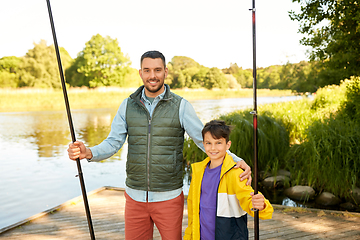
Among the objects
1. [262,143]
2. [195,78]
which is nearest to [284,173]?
[262,143]

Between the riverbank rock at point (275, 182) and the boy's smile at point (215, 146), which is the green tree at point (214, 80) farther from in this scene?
the boy's smile at point (215, 146)

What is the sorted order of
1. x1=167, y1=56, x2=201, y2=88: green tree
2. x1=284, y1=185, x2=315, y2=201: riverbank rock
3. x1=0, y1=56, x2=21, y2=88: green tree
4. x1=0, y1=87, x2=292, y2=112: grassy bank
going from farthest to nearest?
1. x1=167, y1=56, x2=201, y2=88: green tree
2. x1=0, y1=56, x2=21, y2=88: green tree
3. x1=0, y1=87, x2=292, y2=112: grassy bank
4. x1=284, y1=185, x2=315, y2=201: riverbank rock

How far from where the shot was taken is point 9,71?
31594 mm

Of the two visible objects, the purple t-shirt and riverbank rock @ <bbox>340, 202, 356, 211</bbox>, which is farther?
riverbank rock @ <bbox>340, 202, 356, 211</bbox>

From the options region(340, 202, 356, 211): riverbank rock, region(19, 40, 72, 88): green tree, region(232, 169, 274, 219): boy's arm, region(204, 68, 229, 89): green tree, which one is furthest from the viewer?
region(204, 68, 229, 89): green tree

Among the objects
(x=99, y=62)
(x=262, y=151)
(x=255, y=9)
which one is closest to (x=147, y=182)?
(x=255, y=9)

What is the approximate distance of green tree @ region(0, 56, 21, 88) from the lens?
100ft

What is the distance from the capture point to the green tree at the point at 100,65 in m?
32.8

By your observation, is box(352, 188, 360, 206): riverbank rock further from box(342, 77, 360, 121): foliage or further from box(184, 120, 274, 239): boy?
box(184, 120, 274, 239): boy

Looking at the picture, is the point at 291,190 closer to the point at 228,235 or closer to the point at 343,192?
the point at 343,192

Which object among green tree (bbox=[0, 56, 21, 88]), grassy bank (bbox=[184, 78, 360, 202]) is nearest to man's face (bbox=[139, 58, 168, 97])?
grassy bank (bbox=[184, 78, 360, 202])

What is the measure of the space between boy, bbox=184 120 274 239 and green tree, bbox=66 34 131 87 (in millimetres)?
31403

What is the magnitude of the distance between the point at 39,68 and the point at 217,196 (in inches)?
1310

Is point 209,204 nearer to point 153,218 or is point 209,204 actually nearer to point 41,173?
point 153,218
